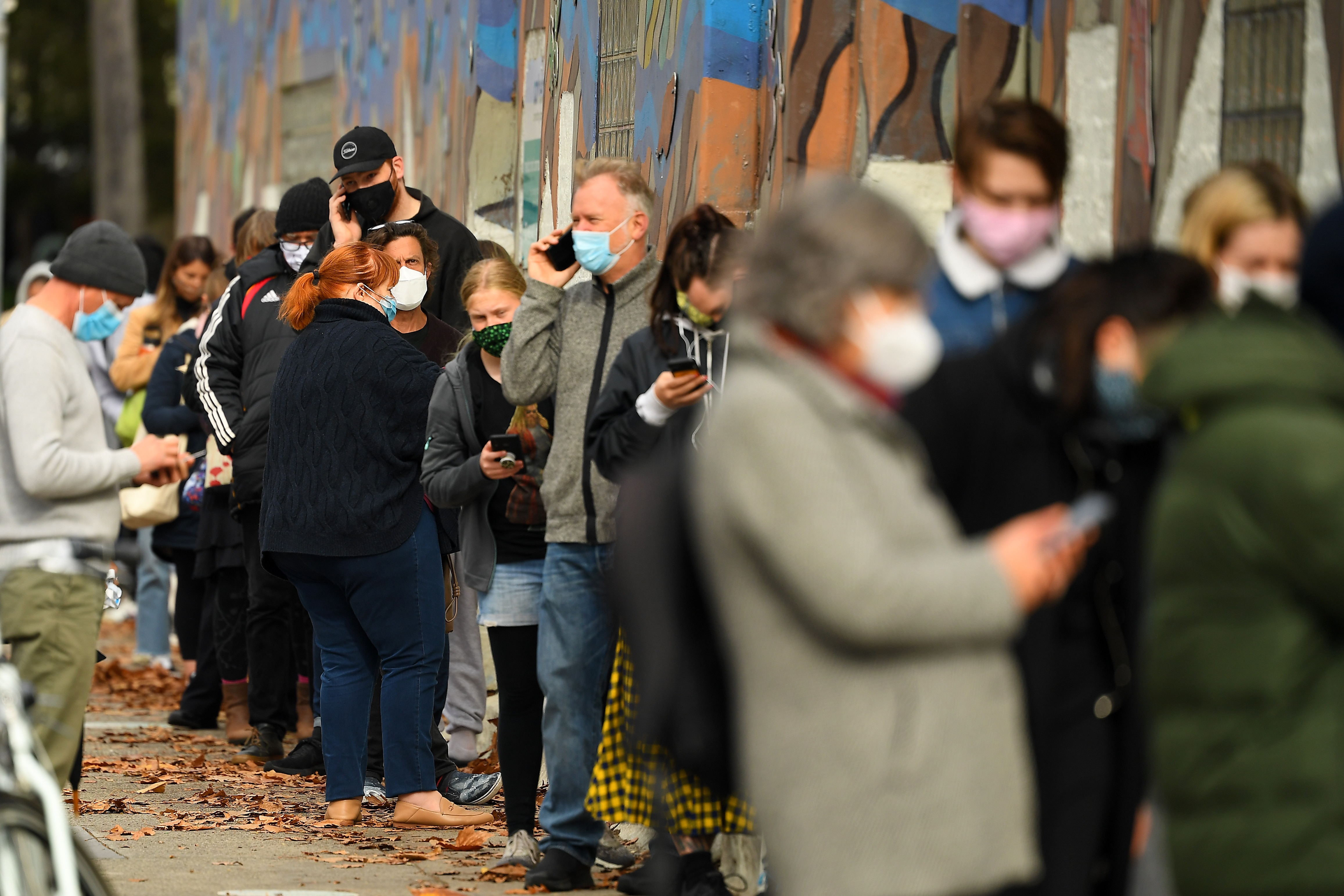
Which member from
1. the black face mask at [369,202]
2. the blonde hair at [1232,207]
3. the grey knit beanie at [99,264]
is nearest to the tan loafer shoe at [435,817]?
the grey knit beanie at [99,264]

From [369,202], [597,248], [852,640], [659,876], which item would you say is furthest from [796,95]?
[852,640]

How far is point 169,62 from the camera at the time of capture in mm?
40094

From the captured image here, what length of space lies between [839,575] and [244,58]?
1583cm

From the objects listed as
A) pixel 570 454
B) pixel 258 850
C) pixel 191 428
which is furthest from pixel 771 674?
pixel 191 428

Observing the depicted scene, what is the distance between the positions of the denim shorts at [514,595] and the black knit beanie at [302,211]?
3216mm

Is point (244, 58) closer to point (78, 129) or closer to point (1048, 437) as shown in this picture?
point (1048, 437)

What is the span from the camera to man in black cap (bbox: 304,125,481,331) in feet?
28.2

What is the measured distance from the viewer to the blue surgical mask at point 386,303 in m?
7.27

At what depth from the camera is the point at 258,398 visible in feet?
28.8

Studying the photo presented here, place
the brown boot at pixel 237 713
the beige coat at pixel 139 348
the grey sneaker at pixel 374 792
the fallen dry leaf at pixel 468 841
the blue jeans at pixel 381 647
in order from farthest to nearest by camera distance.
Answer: the beige coat at pixel 139 348
the brown boot at pixel 237 713
the grey sneaker at pixel 374 792
the blue jeans at pixel 381 647
the fallen dry leaf at pixel 468 841

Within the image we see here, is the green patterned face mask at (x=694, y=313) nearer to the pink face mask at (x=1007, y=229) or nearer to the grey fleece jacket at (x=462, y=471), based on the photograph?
the grey fleece jacket at (x=462, y=471)

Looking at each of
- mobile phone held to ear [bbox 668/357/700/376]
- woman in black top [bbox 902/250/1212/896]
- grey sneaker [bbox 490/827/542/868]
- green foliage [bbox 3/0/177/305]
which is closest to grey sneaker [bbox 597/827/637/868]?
grey sneaker [bbox 490/827/542/868]

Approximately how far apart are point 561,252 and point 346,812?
8.32 feet

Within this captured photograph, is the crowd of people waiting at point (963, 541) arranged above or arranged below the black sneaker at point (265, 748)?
above
